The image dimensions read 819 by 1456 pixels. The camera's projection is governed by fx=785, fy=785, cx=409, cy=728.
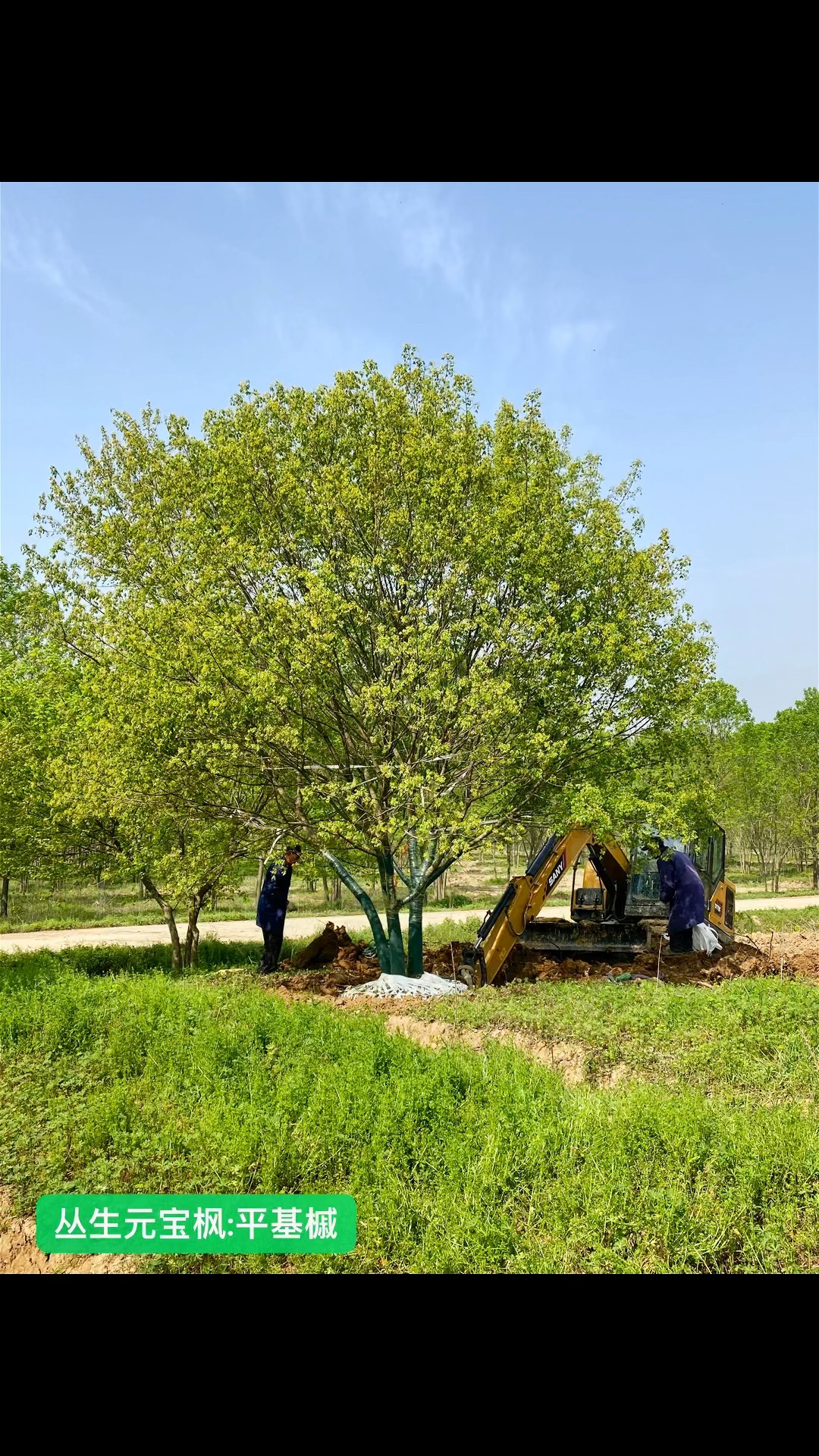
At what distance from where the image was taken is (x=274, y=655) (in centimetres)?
993

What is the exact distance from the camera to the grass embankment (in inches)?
144

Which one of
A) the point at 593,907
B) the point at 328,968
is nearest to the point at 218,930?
the point at 328,968

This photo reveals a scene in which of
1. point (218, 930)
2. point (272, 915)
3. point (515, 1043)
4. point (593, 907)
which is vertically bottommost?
point (218, 930)

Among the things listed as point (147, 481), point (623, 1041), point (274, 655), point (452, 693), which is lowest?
point (623, 1041)

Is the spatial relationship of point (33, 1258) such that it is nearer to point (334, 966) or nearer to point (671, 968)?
point (334, 966)

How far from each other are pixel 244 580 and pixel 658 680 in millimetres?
5888

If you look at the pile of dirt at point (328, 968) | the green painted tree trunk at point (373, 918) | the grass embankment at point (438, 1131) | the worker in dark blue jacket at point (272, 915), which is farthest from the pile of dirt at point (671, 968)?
the grass embankment at point (438, 1131)

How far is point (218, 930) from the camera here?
21.8 meters

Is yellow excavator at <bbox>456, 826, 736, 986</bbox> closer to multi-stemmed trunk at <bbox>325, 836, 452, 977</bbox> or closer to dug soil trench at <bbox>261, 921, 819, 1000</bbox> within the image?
dug soil trench at <bbox>261, 921, 819, 1000</bbox>

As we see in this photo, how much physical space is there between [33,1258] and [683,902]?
1062 cm

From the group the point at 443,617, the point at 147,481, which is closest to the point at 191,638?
the point at 443,617

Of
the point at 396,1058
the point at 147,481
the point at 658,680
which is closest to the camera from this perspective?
the point at 396,1058

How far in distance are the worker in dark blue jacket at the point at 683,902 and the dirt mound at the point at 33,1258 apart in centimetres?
1019

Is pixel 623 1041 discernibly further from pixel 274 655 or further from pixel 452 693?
pixel 274 655
